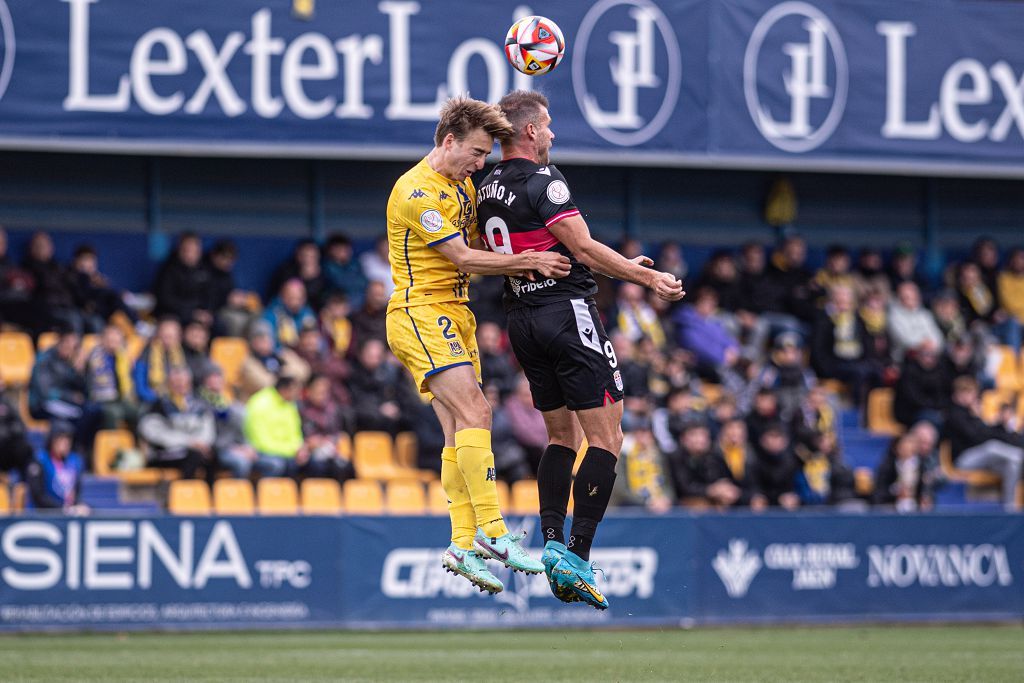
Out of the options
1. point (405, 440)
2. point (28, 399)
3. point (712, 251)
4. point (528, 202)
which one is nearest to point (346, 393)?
point (405, 440)

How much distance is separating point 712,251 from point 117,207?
7.93m

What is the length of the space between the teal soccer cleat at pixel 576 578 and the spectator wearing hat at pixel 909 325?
11.7 metres

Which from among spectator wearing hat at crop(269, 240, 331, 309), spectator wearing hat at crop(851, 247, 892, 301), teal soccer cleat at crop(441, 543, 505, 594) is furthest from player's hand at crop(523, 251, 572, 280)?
spectator wearing hat at crop(851, 247, 892, 301)

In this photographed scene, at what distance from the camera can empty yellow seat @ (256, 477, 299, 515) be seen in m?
15.5

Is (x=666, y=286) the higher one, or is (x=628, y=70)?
(x=628, y=70)

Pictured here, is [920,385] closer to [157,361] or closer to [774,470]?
[774,470]

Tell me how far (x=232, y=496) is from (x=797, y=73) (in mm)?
8588

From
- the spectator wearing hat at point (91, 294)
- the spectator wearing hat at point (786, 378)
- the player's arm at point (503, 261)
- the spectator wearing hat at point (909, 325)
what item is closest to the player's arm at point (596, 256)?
the player's arm at point (503, 261)

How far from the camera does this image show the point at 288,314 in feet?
57.0

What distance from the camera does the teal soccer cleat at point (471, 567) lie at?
8836 millimetres

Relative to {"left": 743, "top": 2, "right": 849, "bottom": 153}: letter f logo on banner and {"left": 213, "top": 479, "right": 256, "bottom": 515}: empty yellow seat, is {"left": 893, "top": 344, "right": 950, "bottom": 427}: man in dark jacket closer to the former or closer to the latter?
{"left": 743, "top": 2, "right": 849, "bottom": 153}: letter f logo on banner

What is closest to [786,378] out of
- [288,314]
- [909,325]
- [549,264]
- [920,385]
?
[920,385]

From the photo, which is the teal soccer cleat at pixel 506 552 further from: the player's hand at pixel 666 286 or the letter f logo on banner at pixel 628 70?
the letter f logo on banner at pixel 628 70

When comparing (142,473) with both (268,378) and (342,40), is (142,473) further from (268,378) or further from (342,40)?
(342,40)
